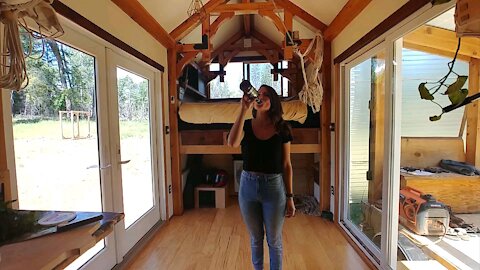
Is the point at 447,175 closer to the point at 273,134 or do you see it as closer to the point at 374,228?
the point at 374,228

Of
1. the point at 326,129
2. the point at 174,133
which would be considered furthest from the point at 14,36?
the point at 326,129

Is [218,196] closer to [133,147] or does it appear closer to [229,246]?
[229,246]

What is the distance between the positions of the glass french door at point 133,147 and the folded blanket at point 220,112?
1.19 feet

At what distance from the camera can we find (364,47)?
2.12 m

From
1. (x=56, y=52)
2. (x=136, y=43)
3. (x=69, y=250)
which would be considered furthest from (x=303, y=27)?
(x=69, y=250)

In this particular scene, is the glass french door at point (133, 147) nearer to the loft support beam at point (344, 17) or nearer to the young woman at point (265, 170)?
the young woman at point (265, 170)

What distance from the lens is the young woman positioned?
1.46 metres

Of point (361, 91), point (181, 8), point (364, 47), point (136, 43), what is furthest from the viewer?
point (181, 8)

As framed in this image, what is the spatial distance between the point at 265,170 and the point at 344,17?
173cm

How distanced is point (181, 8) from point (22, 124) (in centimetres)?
192

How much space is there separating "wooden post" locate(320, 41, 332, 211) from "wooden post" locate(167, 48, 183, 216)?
167 centimetres

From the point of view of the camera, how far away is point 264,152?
1.48m

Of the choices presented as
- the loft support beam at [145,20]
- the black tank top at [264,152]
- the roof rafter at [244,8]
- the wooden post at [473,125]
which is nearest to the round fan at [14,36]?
the black tank top at [264,152]

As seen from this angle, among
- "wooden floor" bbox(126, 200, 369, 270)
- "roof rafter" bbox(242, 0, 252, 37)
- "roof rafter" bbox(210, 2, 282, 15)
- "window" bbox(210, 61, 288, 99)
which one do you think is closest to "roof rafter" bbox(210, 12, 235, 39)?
"roof rafter" bbox(210, 2, 282, 15)
